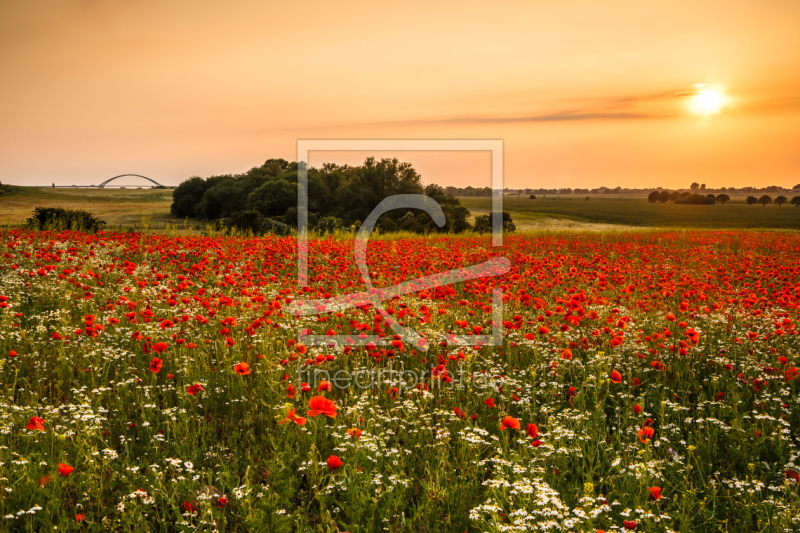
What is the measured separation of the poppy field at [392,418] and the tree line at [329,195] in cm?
2591

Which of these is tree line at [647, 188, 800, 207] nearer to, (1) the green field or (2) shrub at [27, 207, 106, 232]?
(1) the green field

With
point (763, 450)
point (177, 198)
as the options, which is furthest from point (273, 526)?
point (177, 198)

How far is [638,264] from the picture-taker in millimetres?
13164

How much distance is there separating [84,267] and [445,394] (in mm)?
7060

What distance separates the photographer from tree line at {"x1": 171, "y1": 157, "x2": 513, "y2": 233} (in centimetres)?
3491

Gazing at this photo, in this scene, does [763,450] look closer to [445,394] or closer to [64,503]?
[445,394]

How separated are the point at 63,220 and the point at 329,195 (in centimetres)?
2671

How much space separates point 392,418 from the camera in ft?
13.2

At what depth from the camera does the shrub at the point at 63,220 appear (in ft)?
51.8

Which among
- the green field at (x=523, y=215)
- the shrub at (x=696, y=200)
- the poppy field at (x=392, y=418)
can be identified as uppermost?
the shrub at (x=696, y=200)

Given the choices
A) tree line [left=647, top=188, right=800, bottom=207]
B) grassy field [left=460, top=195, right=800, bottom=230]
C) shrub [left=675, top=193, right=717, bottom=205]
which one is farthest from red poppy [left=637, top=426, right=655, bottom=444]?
shrub [left=675, top=193, right=717, bottom=205]

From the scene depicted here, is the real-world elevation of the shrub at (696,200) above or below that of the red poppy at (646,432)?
above

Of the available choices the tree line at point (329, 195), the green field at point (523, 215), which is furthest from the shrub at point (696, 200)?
the tree line at point (329, 195)

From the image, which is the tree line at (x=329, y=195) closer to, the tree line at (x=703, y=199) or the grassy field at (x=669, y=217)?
the grassy field at (x=669, y=217)
